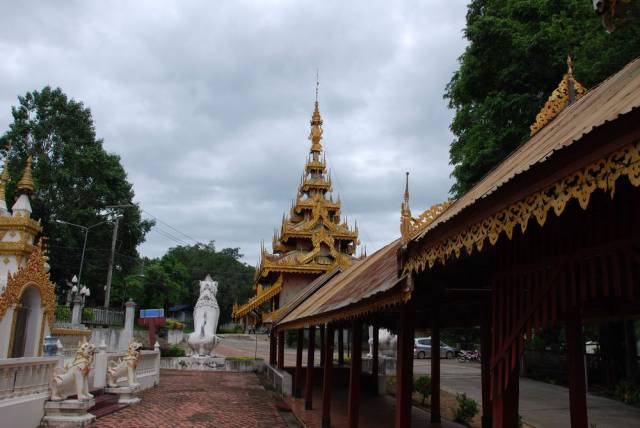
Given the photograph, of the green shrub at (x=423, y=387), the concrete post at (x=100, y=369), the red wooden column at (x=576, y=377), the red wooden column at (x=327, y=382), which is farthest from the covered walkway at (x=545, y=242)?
the green shrub at (x=423, y=387)

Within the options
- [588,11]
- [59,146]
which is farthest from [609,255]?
[59,146]

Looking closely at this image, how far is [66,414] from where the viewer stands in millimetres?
9031

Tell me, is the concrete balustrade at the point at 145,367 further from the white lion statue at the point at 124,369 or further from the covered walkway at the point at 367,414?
the covered walkway at the point at 367,414

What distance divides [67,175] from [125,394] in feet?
82.3

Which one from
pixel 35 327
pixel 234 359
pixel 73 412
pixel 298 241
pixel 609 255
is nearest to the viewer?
pixel 609 255

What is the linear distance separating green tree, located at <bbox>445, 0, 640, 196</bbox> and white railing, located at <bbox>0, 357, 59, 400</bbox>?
12707 mm

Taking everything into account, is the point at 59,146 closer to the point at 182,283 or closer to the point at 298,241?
the point at 298,241

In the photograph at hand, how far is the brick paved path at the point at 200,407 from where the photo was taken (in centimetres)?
1030

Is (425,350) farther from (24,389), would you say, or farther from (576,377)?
(576,377)

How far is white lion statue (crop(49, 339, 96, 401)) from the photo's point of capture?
9.14m

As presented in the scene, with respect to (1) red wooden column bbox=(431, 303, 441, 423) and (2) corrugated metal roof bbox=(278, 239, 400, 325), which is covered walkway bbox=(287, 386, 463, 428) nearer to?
(1) red wooden column bbox=(431, 303, 441, 423)

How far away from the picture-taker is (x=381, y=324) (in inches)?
646

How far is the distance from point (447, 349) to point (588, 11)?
2406 cm

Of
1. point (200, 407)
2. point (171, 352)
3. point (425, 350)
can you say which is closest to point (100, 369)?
point (200, 407)
